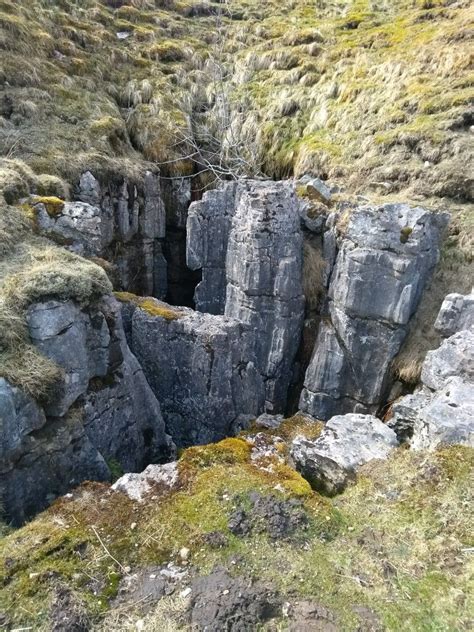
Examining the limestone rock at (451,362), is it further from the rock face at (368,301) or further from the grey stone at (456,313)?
the rock face at (368,301)

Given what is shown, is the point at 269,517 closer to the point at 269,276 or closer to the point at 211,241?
the point at 269,276

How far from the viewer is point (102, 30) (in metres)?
24.8

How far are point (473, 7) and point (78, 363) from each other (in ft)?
79.0

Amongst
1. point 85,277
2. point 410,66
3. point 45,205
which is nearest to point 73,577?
point 85,277

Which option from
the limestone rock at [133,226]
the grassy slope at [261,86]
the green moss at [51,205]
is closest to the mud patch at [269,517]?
the green moss at [51,205]

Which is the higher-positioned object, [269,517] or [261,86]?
[261,86]

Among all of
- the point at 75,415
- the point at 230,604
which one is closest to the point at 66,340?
the point at 75,415

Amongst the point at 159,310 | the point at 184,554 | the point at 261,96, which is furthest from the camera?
the point at 261,96

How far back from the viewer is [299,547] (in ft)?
17.0

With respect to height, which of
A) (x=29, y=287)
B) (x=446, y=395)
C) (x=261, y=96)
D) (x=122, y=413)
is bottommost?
(x=122, y=413)

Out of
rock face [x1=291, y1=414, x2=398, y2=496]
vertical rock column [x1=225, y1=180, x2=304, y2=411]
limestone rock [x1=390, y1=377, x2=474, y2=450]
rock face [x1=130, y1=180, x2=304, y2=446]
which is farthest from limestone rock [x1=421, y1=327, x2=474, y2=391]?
vertical rock column [x1=225, y1=180, x2=304, y2=411]

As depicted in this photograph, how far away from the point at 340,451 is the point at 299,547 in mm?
1971

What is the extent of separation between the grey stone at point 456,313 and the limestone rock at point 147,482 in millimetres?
7381

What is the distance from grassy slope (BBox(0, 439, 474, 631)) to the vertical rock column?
→ 23.4 ft
